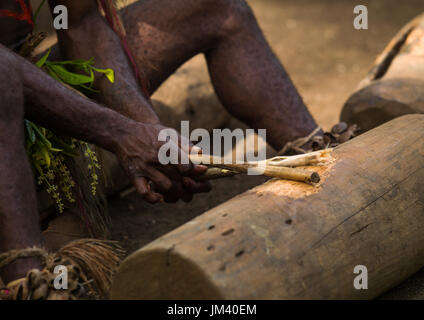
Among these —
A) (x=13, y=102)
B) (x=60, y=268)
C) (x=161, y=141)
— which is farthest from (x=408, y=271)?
(x=13, y=102)

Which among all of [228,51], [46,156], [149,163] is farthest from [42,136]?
[228,51]

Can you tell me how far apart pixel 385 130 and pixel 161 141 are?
65 centimetres

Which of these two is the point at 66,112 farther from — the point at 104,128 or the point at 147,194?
the point at 147,194

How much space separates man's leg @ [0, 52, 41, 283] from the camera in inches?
54.6

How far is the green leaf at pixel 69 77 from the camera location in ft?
6.20

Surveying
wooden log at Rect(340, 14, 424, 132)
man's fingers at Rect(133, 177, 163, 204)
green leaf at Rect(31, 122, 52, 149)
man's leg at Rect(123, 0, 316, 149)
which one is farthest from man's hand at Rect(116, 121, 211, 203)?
wooden log at Rect(340, 14, 424, 132)

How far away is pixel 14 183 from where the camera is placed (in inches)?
55.4

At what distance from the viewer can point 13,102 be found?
1.45 meters

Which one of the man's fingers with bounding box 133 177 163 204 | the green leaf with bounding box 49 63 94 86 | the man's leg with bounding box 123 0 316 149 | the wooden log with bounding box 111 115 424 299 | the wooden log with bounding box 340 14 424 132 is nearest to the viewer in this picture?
the wooden log with bounding box 111 115 424 299

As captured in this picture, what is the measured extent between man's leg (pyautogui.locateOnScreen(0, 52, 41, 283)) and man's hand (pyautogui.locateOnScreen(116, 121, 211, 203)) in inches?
12.3

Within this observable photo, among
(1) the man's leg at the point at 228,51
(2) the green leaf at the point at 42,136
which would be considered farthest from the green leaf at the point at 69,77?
(1) the man's leg at the point at 228,51

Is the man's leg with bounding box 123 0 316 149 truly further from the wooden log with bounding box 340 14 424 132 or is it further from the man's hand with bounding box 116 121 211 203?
the man's hand with bounding box 116 121 211 203

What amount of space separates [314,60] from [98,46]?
2.49 m

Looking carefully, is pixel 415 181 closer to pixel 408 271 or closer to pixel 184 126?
pixel 408 271
